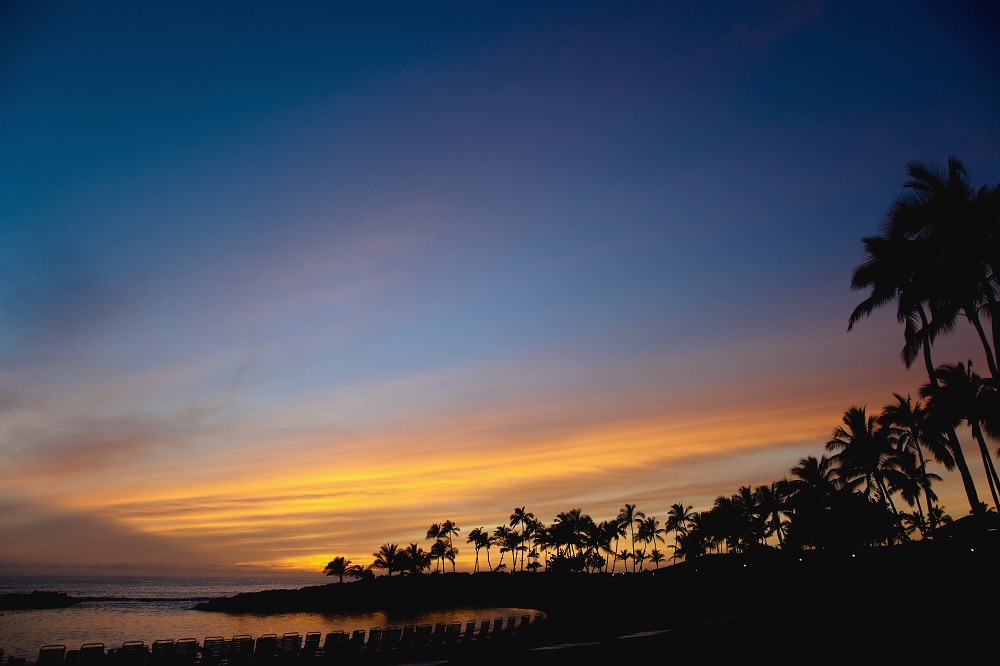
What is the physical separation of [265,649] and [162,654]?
3.59 m

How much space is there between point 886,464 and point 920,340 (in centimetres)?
2960

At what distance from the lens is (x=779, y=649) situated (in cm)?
655

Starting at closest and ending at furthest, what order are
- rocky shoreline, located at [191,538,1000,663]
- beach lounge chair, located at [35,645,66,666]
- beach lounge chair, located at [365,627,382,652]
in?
rocky shoreline, located at [191,538,1000,663] < beach lounge chair, located at [35,645,66,666] < beach lounge chair, located at [365,627,382,652]

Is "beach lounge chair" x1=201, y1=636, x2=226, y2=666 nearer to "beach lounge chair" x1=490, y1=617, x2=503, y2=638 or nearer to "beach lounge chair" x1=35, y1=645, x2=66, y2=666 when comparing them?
"beach lounge chair" x1=35, y1=645, x2=66, y2=666

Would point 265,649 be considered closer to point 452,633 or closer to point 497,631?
point 452,633

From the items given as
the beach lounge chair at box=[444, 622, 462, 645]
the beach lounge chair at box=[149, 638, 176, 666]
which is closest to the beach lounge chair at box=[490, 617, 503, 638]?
the beach lounge chair at box=[444, 622, 462, 645]

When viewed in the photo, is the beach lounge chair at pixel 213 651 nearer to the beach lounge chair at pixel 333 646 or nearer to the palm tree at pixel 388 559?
the beach lounge chair at pixel 333 646

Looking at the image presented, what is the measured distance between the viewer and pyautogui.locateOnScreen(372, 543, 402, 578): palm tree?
93750mm

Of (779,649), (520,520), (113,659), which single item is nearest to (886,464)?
(779,649)

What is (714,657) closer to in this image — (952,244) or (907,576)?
(907,576)

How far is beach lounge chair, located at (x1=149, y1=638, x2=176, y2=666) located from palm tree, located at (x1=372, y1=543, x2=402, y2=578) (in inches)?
3299

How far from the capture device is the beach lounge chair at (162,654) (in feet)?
49.7

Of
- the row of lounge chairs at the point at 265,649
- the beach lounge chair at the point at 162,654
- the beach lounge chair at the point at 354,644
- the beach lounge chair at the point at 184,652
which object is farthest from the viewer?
the beach lounge chair at the point at 354,644

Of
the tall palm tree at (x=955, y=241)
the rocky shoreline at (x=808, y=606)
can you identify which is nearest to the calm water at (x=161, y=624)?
the rocky shoreline at (x=808, y=606)
